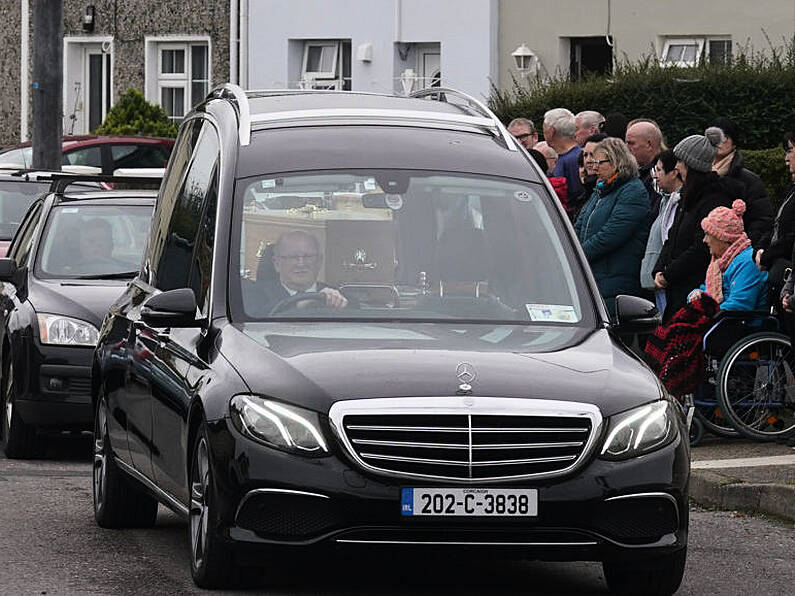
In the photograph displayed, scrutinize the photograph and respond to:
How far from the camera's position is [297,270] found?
8.71 m

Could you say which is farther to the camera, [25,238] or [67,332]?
[25,238]

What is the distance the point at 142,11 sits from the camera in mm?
37219

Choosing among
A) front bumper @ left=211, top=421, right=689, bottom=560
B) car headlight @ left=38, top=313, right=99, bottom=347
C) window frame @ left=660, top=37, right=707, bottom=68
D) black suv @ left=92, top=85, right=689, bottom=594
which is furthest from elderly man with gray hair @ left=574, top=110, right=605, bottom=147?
window frame @ left=660, top=37, right=707, bottom=68

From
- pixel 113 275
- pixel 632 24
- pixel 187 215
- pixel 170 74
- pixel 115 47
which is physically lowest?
pixel 113 275

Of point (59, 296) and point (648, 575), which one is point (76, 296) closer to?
point (59, 296)

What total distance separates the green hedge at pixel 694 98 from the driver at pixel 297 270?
15.2 meters

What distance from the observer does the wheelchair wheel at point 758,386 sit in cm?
1295

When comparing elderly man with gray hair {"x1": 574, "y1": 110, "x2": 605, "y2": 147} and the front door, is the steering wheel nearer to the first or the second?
elderly man with gray hair {"x1": 574, "y1": 110, "x2": 605, "y2": 147}

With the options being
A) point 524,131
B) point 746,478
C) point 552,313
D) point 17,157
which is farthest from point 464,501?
point 17,157

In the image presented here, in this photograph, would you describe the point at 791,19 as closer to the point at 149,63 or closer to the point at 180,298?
the point at 149,63

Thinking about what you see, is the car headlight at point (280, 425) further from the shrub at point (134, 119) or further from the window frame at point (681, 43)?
the shrub at point (134, 119)

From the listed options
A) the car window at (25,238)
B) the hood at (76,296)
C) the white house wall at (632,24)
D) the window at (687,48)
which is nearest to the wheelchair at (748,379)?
the hood at (76,296)

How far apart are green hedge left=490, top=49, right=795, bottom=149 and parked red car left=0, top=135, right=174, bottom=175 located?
791 cm

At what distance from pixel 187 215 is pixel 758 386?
4.80 metres
